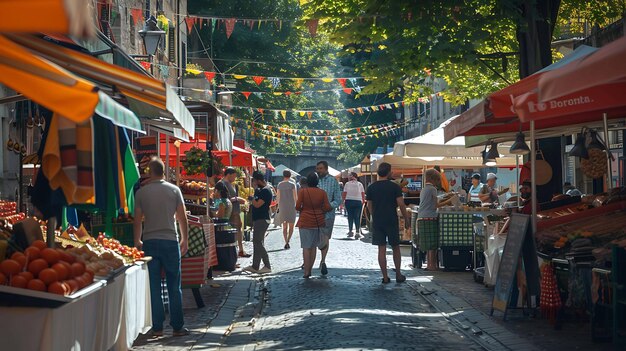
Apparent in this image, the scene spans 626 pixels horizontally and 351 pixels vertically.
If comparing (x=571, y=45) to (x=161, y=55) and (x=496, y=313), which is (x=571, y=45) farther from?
(x=496, y=313)

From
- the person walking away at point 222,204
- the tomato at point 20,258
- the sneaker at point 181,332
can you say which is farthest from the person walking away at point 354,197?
the tomato at point 20,258

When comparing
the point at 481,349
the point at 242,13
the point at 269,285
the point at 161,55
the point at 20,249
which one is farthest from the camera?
the point at 242,13

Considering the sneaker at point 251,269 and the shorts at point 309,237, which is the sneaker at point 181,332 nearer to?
the shorts at point 309,237

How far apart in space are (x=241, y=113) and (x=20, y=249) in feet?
136

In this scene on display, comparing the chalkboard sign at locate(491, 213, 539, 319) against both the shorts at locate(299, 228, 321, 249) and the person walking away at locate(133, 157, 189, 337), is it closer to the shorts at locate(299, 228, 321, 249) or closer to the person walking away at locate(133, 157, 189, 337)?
the person walking away at locate(133, 157, 189, 337)

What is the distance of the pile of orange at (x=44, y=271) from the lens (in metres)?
7.13

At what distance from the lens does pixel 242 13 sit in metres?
48.7

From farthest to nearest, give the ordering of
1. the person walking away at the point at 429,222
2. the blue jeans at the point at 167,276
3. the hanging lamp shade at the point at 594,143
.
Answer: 1. the person walking away at the point at 429,222
2. the hanging lamp shade at the point at 594,143
3. the blue jeans at the point at 167,276

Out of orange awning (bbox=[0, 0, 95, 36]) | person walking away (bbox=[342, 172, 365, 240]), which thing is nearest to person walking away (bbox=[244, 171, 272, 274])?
person walking away (bbox=[342, 172, 365, 240])

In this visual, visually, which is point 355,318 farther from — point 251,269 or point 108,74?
point 251,269

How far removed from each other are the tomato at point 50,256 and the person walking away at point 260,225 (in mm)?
10833

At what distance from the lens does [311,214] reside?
17.6m

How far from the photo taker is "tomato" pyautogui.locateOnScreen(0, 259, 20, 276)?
7.29m

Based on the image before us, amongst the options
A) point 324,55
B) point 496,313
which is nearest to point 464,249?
point 496,313
